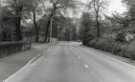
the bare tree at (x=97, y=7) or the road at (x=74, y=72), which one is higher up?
the bare tree at (x=97, y=7)

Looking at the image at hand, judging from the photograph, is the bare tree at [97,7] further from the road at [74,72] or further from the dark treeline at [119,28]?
the road at [74,72]

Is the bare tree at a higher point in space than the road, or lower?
higher

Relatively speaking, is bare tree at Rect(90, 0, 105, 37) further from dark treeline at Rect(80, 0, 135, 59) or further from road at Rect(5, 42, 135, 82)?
road at Rect(5, 42, 135, 82)

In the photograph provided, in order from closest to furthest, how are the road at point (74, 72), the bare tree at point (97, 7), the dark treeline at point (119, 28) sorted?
the road at point (74, 72), the dark treeline at point (119, 28), the bare tree at point (97, 7)

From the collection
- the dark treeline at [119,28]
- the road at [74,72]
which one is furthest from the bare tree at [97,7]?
the road at [74,72]

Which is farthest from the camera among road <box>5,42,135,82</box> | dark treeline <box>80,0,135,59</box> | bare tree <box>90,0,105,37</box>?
bare tree <box>90,0,105,37</box>

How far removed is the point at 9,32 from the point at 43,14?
25493 millimetres

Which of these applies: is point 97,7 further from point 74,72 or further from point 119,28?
point 74,72

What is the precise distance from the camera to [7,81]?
29.9 feet

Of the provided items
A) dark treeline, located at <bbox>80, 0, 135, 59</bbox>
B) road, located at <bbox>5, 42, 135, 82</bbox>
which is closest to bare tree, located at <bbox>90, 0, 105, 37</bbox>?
dark treeline, located at <bbox>80, 0, 135, 59</bbox>

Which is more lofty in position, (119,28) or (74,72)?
(119,28)

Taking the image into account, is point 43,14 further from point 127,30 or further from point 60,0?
point 127,30

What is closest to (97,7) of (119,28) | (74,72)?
(119,28)

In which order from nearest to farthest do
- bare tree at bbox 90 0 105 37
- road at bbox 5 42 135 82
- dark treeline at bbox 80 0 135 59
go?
road at bbox 5 42 135 82, dark treeline at bbox 80 0 135 59, bare tree at bbox 90 0 105 37
